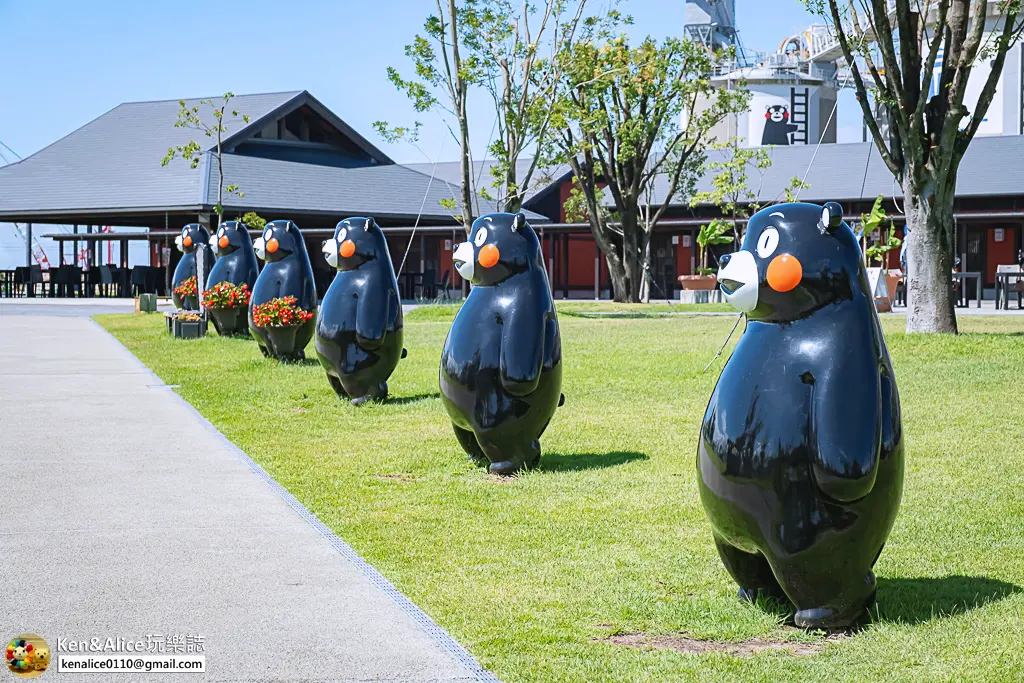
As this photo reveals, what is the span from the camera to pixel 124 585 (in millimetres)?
4906

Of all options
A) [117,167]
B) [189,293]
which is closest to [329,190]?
[117,167]

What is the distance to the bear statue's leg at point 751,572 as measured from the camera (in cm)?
454

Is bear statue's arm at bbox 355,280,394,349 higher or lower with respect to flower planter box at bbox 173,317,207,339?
higher

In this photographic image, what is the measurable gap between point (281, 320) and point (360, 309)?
395 centimetres

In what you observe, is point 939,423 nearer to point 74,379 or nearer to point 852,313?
point 852,313

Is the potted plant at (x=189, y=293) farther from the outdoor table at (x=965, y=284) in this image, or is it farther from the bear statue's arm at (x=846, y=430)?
the bear statue's arm at (x=846, y=430)

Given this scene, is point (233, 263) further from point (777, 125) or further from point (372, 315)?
point (777, 125)

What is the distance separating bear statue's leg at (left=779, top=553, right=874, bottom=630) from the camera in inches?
165

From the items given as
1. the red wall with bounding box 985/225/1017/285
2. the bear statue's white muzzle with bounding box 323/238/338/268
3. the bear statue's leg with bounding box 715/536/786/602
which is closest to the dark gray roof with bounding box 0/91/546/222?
the red wall with bounding box 985/225/1017/285

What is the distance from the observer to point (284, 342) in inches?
561

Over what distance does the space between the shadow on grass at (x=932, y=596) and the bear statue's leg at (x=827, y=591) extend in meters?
0.18

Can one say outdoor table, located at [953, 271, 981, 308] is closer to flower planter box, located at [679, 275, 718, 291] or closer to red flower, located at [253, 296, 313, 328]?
flower planter box, located at [679, 275, 718, 291]

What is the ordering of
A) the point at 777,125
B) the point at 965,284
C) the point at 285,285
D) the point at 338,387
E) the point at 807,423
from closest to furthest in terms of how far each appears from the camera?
the point at 807,423
the point at 338,387
the point at 285,285
the point at 965,284
the point at 777,125

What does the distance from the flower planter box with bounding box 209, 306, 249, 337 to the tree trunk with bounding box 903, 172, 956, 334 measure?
33.0ft
